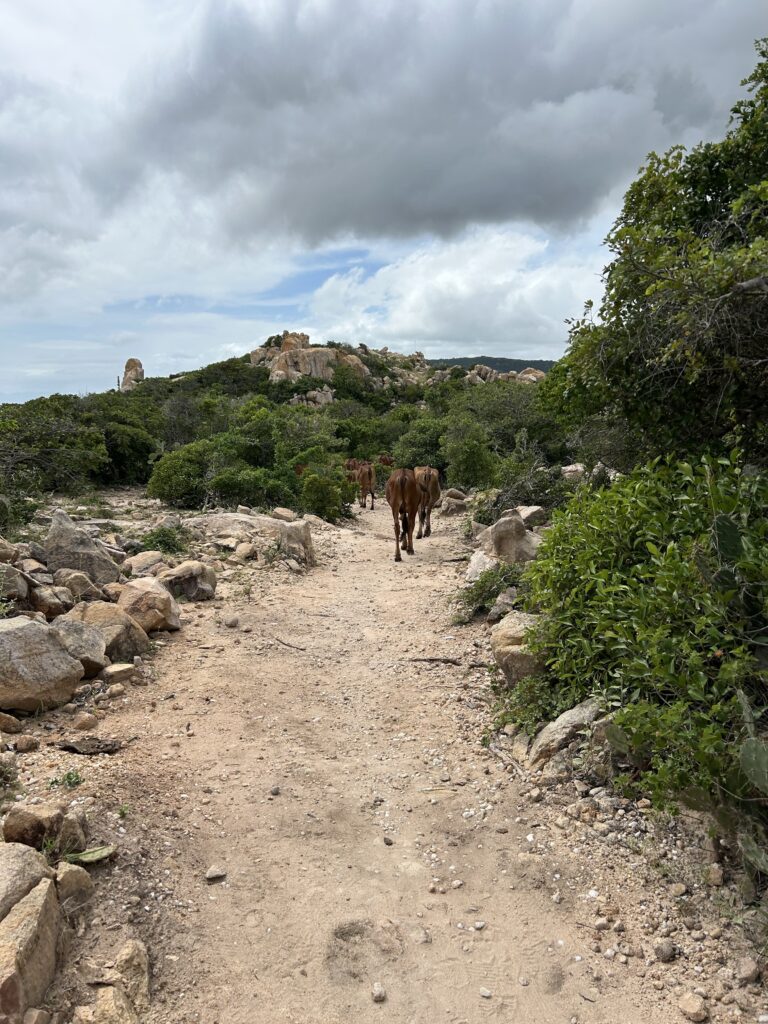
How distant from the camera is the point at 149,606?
6918 mm

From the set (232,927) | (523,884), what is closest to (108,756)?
(232,927)

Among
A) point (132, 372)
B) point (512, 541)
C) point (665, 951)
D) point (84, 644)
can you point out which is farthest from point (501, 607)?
point (132, 372)

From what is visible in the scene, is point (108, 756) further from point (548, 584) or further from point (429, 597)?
point (429, 597)

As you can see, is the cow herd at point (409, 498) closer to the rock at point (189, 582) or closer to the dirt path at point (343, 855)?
the rock at point (189, 582)

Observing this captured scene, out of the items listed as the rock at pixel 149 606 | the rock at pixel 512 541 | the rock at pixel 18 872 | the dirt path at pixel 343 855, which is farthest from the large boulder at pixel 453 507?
the rock at pixel 18 872

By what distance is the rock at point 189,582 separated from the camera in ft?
27.3

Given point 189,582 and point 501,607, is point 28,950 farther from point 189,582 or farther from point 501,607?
point 189,582

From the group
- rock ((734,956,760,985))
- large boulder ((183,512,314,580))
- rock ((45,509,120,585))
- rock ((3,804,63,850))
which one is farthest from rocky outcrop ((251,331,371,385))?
rock ((734,956,760,985))

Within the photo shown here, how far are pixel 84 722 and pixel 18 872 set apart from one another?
7.04 ft

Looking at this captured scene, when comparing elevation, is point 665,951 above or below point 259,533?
below

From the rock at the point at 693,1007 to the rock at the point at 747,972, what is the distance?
20 cm

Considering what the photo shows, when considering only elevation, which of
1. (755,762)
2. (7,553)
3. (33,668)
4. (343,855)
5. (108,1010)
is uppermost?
(7,553)

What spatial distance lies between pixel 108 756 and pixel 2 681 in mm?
1010

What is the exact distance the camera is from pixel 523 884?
3.53 meters
